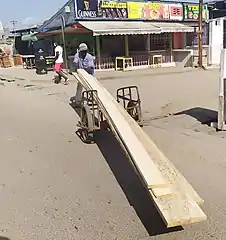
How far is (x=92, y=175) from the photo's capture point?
16.5 feet

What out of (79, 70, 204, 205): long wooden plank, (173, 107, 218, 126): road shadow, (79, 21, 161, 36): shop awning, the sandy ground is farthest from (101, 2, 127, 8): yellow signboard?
(79, 70, 204, 205): long wooden plank

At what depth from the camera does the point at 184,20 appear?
73.4ft

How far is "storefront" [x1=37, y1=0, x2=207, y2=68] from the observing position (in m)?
18.1

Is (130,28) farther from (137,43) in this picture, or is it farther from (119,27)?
(137,43)

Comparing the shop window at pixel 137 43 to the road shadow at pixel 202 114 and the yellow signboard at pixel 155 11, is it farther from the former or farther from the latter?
the road shadow at pixel 202 114

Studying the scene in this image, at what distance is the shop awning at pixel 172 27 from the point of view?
64.2 feet

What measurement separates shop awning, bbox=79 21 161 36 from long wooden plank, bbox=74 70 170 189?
36.7ft

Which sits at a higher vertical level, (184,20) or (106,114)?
(184,20)

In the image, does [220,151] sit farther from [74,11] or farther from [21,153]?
[74,11]

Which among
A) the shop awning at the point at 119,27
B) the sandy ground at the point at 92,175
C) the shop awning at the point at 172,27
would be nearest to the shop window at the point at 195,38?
the shop awning at the point at 172,27

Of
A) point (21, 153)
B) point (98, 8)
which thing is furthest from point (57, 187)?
point (98, 8)

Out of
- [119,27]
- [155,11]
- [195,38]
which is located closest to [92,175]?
[119,27]

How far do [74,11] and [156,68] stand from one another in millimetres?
5852

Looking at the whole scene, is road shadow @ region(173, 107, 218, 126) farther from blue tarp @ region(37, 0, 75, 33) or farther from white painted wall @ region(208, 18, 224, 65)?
white painted wall @ region(208, 18, 224, 65)
